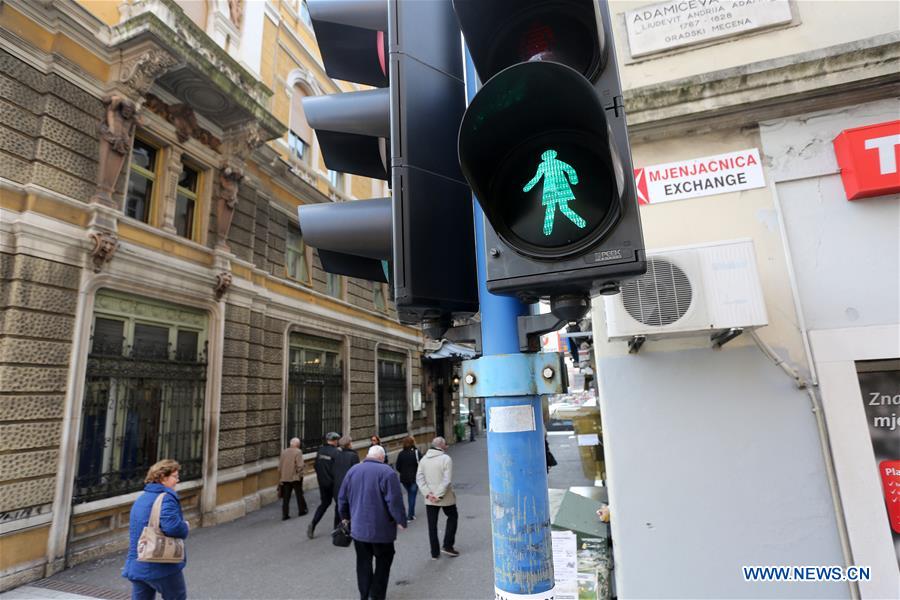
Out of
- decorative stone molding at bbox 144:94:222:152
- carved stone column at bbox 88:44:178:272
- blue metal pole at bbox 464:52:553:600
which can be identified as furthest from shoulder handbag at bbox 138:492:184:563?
decorative stone molding at bbox 144:94:222:152

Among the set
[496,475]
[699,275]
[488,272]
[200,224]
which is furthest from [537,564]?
[200,224]

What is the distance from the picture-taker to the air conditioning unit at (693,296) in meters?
3.21

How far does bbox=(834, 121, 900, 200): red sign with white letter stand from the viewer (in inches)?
136

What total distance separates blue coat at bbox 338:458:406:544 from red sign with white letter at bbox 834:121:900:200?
5.12m

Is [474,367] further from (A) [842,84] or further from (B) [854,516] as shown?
(A) [842,84]

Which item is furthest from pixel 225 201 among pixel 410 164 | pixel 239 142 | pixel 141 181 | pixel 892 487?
pixel 892 487

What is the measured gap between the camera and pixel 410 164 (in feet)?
5.20

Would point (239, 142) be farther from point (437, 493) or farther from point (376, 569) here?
point (376, 569)

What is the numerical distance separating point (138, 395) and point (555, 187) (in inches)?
366

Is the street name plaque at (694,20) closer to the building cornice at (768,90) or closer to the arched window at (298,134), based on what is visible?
the building cornice at (768,90)

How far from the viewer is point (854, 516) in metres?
3.23

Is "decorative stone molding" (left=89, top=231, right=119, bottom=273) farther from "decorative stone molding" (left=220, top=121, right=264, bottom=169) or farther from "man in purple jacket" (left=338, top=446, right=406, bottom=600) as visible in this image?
"man in purple jacket" (left=338, top=446, right=406, bottom=600)

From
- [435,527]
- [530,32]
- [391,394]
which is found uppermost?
[530,32]

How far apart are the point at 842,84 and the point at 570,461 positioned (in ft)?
46.8
